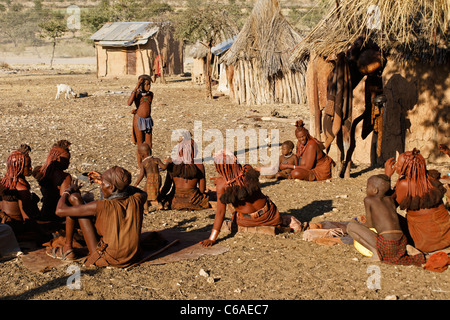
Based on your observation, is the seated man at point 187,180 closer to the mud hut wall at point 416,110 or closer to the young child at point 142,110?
the young child at point 142,110

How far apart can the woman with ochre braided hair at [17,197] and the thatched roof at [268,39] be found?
46.6 feet

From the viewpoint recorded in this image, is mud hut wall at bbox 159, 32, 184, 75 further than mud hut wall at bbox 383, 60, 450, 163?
Yes

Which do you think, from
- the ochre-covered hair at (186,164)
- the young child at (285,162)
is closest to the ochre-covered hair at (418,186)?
the ochre-covered hair at (186,164)

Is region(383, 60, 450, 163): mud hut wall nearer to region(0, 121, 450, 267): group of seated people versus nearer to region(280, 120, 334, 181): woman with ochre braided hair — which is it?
region(280, 120, 334, 181): woman with ochre braided hair

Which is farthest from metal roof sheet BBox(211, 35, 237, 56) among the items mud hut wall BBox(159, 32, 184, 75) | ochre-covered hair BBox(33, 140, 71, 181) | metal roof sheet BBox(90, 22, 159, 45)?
ochre-covered hair BBox(33, 140, 71, 181)

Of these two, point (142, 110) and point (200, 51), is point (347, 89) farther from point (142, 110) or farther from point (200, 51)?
point (200, 51)

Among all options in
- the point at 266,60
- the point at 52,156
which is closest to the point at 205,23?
the point at 266,60

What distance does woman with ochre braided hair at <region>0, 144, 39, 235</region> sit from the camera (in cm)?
552

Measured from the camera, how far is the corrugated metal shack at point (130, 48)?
30.7 metres

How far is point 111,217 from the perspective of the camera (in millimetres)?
4797

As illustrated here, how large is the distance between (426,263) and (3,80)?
92.3 feet

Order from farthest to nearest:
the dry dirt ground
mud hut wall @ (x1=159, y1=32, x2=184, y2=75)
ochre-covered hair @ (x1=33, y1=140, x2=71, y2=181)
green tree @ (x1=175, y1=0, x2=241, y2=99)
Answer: mud hut wall @ (x1=159, y1=32, x2=184, y2=75)
green tree @ (x1=175, y1=0, x2=241, y2=99)
ochre-covered hair @ (x1=33, y1=140, x2=71, y2=181)
the dry dirt ground
